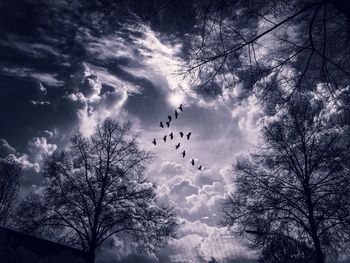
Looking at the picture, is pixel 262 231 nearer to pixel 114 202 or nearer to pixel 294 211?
pixel 294 211

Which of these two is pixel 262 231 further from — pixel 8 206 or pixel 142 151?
pixel 8 206

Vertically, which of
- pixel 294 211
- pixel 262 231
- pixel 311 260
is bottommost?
pixel 311 260

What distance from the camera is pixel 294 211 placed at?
11.3 meters

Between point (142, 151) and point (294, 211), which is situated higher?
point (142, 151)

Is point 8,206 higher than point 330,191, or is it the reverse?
point 8,206

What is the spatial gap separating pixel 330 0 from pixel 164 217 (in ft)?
39.2

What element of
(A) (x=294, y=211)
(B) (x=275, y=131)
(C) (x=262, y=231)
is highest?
(B) (x=275, y=131)

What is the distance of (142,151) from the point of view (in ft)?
49.3

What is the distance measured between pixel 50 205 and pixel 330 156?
12.6 m

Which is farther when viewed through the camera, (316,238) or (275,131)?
(275,131)

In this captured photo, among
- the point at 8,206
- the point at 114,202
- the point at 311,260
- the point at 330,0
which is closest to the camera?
the point at 330,0

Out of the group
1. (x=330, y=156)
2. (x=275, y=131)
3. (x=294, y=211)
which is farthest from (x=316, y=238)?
(x=275, y=131)

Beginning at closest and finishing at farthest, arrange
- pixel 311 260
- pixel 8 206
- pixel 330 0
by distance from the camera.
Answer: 1. pixel 330 0
2. pixel 311 260
3. pixel 8 206

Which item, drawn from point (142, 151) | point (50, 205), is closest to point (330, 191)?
point (142, 151)
